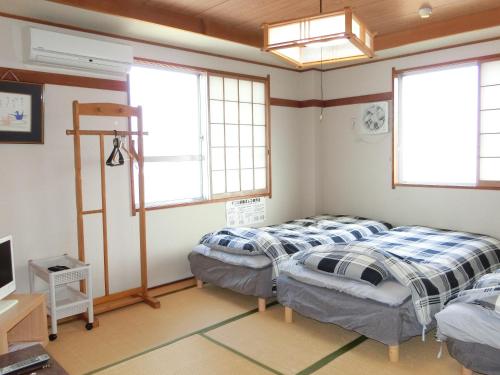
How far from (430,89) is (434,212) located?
132cm

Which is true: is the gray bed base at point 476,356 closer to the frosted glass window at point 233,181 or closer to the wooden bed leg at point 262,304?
the wooden bed leg at point 262,304

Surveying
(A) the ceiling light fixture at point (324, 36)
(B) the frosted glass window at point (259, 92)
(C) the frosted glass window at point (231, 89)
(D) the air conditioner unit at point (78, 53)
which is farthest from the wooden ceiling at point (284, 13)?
(B) the frosted glass window at point (259, 92)

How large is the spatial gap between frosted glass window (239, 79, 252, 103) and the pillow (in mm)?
2315

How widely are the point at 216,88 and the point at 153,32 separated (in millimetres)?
1028

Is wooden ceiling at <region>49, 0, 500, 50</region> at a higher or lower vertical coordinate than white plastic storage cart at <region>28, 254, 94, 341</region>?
higher

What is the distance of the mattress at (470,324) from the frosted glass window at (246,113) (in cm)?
309

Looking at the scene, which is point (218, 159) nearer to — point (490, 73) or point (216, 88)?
point (216, 88)

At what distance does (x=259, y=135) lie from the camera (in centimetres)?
516

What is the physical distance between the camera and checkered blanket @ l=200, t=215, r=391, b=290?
3.69 metres

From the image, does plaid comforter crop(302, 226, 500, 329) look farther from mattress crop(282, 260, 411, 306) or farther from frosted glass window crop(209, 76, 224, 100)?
frosted glass window crop(209, 76, 224, 100)

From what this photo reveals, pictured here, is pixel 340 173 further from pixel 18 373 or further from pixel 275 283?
pixel 18 373

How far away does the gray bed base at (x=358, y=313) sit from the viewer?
106 inches

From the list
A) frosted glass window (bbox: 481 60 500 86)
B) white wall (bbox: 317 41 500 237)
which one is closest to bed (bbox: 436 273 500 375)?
white wall (bbox: 317 41 500 237)

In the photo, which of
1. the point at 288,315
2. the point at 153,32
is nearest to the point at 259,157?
the point at 153,32
